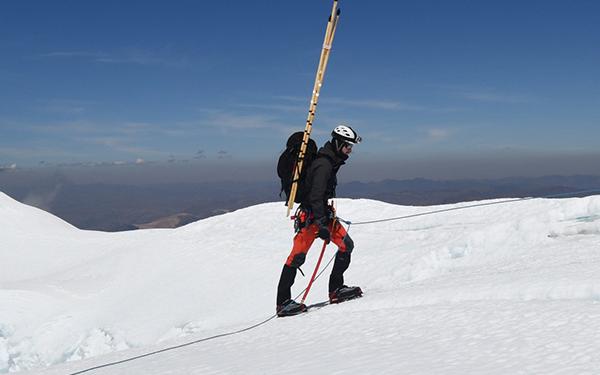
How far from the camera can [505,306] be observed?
594cm

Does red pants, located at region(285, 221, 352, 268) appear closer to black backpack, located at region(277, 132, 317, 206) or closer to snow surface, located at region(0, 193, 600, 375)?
black backpack, located at region(277, 132, 317, 206)

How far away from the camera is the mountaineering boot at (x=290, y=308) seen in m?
8.46

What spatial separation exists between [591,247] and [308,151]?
222 inches

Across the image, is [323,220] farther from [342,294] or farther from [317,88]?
[317,88]

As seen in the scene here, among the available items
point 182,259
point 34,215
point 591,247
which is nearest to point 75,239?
point 34,215

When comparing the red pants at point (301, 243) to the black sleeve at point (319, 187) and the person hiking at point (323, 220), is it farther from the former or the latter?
the black sleeve at point (319, 187)

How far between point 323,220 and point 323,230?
247mm

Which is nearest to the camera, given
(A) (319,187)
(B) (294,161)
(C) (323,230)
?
(A) (319,187)

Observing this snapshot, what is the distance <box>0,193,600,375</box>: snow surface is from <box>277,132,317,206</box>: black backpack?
1988mm

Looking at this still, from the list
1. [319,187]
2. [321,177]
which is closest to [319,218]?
[319,187]

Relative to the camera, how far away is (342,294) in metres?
8.73

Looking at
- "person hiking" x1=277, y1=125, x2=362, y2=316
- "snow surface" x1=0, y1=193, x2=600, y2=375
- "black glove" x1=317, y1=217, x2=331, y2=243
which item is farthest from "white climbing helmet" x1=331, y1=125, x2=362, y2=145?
"snow surface" x1=0, y1=193, x2=600, y2=375

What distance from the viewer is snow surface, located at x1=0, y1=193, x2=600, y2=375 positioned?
504 cm

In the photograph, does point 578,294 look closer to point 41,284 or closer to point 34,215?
point 41,284
